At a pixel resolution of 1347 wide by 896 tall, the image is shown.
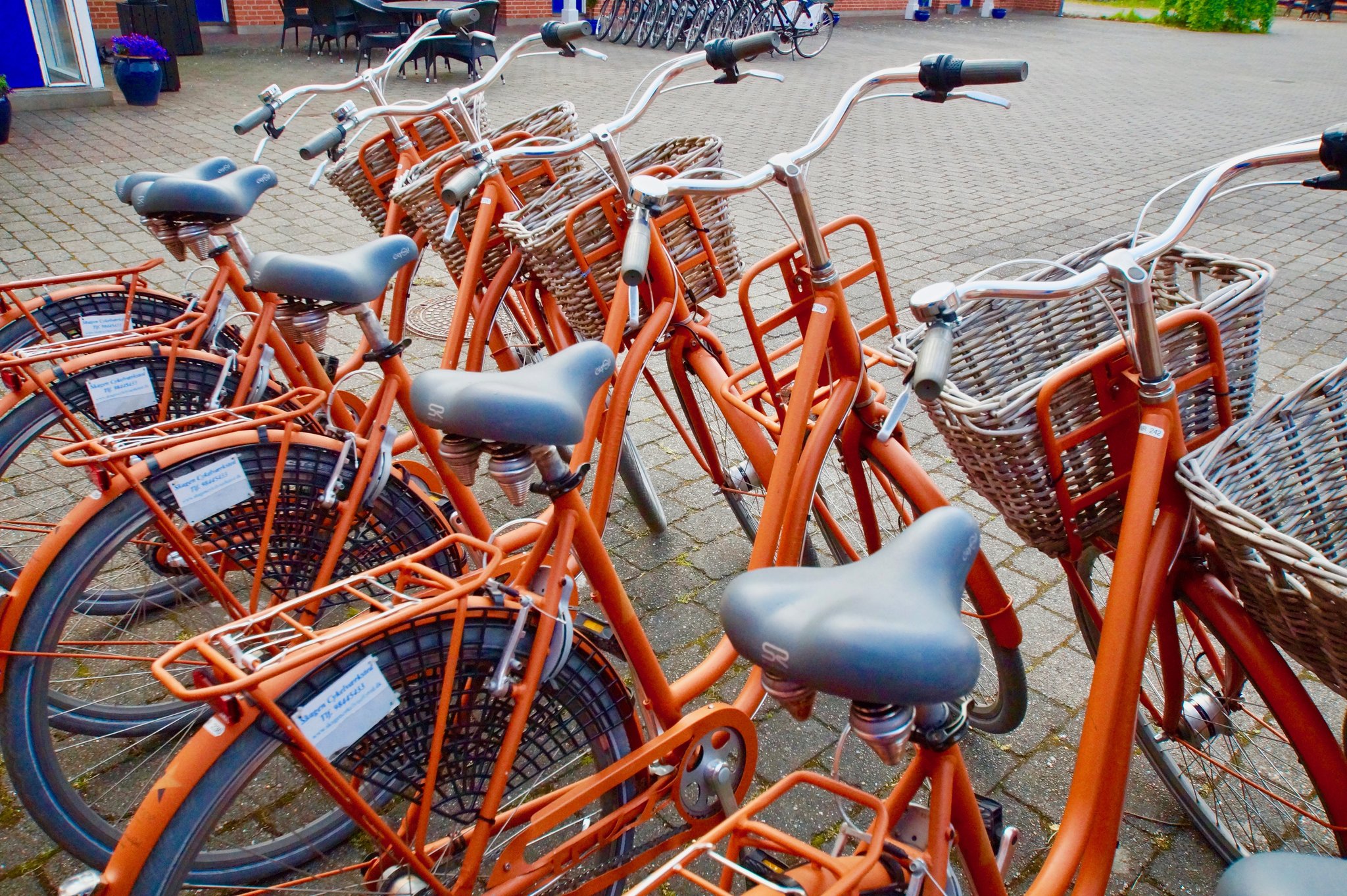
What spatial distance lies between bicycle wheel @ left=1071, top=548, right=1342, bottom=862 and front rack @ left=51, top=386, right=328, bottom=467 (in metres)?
1.79

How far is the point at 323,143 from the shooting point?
2846 mm

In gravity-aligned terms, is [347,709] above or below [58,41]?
below

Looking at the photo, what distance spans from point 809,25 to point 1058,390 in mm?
15185

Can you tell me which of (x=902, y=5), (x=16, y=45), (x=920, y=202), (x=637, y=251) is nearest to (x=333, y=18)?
(x=16, y=45)

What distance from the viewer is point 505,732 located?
1705 millimetres

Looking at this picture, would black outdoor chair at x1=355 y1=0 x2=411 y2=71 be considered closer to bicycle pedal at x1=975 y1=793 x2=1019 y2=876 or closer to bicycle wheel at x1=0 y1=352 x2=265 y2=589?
bicycle wheel at x1=0 y1=352 x2=265 y2=589

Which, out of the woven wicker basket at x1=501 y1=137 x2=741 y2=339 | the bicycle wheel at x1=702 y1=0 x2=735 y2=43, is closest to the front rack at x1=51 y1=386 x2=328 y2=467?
the woven wicker basket at x1=501 y1=137 x2=741 y2=339

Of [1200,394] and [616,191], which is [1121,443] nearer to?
[1200,394]

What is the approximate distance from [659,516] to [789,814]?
4.27 ft

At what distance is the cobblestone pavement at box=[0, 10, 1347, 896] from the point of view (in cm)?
257

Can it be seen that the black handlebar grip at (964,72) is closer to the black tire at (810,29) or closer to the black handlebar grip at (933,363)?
the black handlebar grip at (933,363)

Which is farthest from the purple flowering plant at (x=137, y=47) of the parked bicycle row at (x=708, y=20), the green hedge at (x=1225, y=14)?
the green hedge at (x=1225, y=14)

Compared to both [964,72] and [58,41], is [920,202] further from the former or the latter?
[58,41]

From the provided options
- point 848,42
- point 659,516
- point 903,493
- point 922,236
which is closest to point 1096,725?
point 903,493
